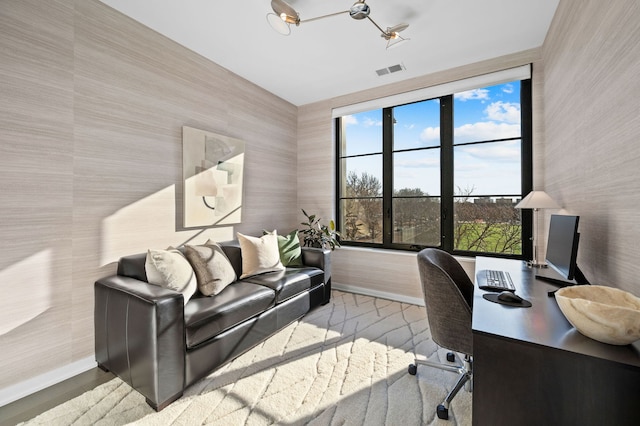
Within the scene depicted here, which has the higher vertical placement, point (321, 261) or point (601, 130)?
point (601, 130)

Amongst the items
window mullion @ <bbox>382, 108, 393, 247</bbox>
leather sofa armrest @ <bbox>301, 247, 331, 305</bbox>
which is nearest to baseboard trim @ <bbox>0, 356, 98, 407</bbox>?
leather sofa armrest @ <bbox>301, 247, 331, 305</bbox>

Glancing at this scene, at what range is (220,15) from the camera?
7.93 ft

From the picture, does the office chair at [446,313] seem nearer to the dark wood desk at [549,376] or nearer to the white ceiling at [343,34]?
the dark wood desk at [549,376]

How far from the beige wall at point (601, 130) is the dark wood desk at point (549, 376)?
1.89 feet

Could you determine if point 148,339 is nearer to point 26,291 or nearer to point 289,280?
point 26,291

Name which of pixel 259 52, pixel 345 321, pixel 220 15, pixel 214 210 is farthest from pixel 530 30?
pixel 214 210

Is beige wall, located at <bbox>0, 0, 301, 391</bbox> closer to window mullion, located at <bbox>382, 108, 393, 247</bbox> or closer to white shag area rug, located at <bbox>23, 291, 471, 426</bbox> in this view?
white shag area rug, located at <bbox>23, 291, 471, 426</bbox>

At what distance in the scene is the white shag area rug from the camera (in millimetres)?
1649

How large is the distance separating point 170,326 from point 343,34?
2.86m

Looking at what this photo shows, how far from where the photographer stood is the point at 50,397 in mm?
1849

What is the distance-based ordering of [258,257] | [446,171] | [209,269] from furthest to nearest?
[446,171] < [258,257] < [209,269]

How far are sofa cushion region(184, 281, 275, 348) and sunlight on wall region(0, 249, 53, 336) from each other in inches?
38.1

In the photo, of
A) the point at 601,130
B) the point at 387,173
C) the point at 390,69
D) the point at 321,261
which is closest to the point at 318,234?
the point at 321,261

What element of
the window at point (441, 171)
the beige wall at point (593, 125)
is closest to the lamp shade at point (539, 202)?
the beige wall at point (593, 125)
